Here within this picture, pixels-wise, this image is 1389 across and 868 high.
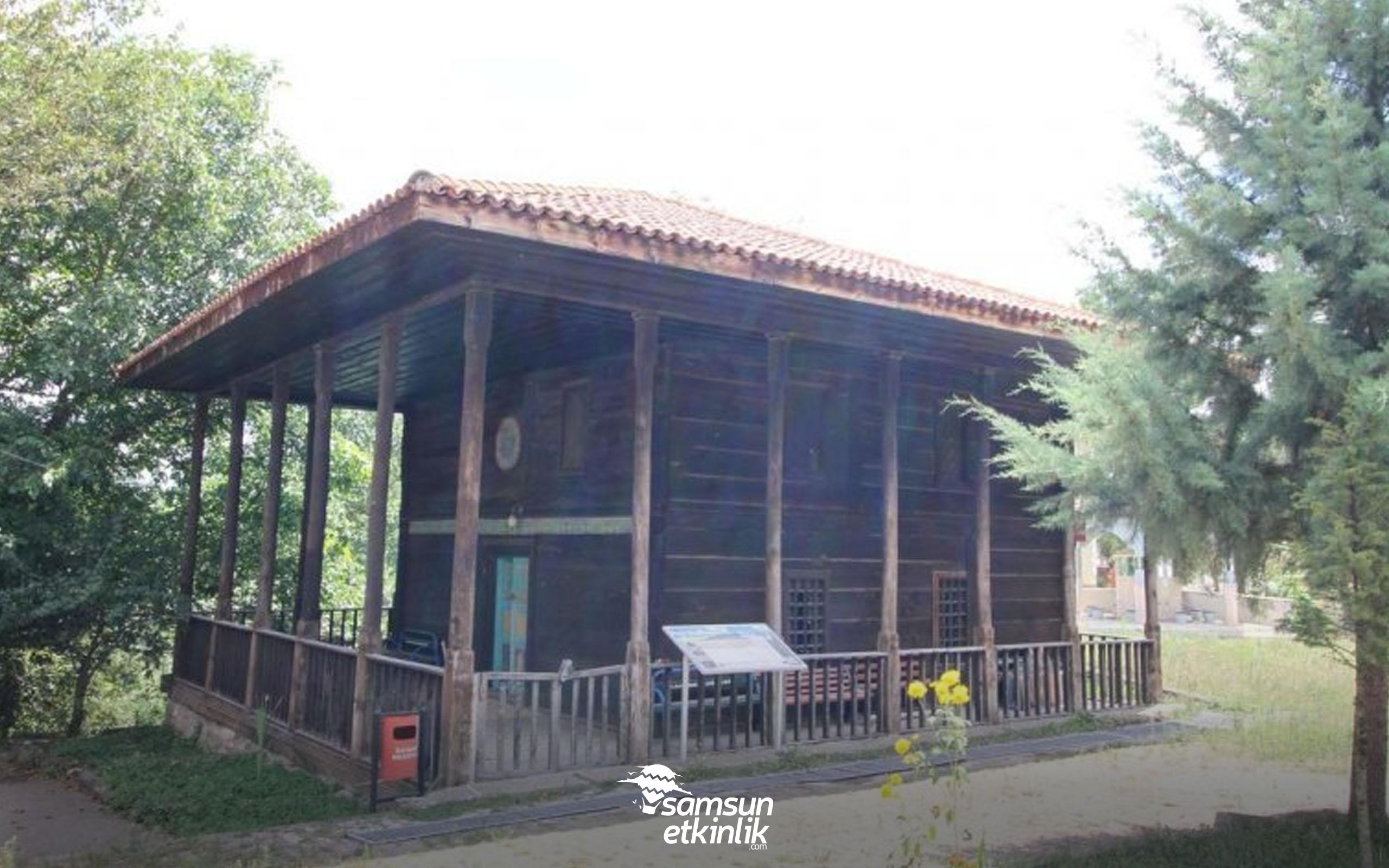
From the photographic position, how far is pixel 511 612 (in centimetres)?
1296

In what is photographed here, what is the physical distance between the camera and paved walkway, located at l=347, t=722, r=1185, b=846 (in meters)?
6.75

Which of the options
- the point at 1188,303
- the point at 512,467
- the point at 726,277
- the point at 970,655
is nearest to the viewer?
the point at 1188,303

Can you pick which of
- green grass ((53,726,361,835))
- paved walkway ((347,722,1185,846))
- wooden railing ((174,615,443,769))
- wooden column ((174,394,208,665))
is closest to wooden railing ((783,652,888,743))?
paved walkway ((347,722,1185,846))

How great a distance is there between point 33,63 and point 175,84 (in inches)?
113

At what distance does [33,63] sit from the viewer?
13.4 meters

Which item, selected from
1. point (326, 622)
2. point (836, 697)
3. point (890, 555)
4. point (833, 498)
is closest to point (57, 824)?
point (836, 697)

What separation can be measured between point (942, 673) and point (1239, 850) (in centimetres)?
472

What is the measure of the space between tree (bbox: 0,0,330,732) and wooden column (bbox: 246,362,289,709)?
3.69 m

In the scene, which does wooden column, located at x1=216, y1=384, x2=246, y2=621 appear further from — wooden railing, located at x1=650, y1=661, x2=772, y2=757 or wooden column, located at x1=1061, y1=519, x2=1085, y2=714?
wooden column, located at x1=1061, y1=519, x2=1085, y2=714

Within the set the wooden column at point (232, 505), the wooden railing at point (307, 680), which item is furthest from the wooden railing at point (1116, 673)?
the wooden column at point (232, 505)

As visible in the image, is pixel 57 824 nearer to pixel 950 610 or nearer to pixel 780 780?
pixel 780 780

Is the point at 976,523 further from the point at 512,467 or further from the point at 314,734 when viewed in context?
the point at 314,734

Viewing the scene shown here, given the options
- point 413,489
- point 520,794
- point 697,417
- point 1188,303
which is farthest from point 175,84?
point 1188,303

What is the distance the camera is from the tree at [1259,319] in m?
5.93
